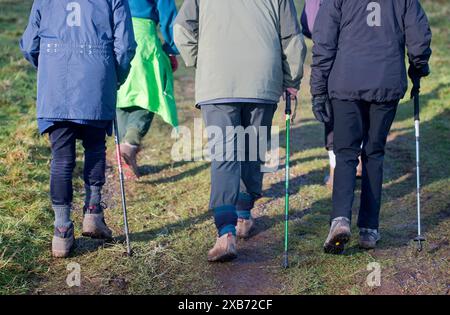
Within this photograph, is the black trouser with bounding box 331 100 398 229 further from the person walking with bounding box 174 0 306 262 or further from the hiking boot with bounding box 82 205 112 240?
the hiking boot with bounding box 82 205 112 240

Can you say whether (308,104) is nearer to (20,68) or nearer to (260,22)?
(20,68)

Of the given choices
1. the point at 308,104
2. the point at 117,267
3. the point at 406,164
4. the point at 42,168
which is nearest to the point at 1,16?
the point at 308,104

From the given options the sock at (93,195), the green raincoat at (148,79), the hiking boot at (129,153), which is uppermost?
the green raincoat at (148,79)

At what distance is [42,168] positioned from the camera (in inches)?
248

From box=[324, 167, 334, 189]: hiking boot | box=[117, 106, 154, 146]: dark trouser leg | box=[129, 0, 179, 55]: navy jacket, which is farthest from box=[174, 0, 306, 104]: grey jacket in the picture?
box=[324, 167, 334, 189]: hiking boot

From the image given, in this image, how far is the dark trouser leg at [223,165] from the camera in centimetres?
Answer: 446

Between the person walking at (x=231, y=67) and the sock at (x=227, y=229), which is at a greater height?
the person walking at (x=231, y=67)

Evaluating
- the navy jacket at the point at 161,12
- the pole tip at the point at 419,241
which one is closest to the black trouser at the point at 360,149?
the pole tip at the point at 419,241

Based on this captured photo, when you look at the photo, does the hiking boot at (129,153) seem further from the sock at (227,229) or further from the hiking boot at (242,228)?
the sock at (227,229)

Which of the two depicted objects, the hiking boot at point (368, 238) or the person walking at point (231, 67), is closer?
the person walking at point (231, 67)

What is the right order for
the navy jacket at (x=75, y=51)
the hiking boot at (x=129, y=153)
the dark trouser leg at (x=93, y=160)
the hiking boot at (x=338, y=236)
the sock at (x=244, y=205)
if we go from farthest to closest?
the hiking boot at (x=129, y=153), the sock at (x=244, y=205), the dark trouser leg at (x=93, y=160), the hiking boot at (x=338, y=236), the navy jacket at (x=75, y=51)

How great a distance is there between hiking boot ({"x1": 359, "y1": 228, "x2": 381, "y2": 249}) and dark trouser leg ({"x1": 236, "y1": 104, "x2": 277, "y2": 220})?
2.71 ft
